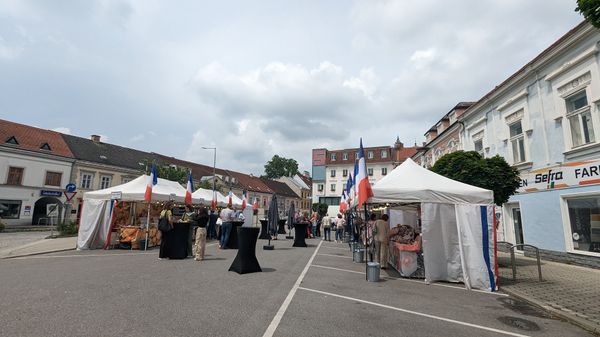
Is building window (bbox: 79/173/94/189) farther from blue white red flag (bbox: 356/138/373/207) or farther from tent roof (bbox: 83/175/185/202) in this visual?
blue white red flag (bbox: 356/138/373/207)

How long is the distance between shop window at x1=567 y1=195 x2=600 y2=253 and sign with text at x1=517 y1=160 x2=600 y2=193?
63cm

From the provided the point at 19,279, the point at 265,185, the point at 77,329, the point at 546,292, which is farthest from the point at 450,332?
the point at 265,185

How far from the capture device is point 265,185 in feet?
214

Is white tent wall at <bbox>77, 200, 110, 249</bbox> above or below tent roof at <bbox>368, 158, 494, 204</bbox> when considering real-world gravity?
below

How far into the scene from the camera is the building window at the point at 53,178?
1192 inches

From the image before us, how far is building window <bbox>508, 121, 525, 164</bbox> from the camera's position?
1368cm

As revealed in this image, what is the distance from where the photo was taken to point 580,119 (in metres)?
10.6

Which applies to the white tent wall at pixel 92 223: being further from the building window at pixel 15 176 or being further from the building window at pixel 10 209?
the building window at pixel 15 176

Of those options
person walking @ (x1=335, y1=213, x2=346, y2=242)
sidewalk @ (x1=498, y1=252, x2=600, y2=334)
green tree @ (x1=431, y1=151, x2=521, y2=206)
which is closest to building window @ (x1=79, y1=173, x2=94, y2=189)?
person walking @ (x1=335, y1=213, x2=346, y2=242)

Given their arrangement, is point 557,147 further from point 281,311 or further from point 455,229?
point 281,311

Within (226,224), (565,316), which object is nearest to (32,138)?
(226,224)

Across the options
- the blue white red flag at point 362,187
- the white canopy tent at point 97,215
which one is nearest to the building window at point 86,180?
the white canopy tent at point 97,215

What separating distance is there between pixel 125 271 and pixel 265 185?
57.6m

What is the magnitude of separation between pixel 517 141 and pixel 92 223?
19176 mm
